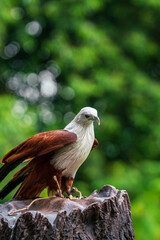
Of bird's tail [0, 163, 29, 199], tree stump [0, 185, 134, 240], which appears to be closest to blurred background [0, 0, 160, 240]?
bird's tail [0, 163, 29, 199]

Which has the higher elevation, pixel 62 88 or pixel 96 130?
pixel 62 88

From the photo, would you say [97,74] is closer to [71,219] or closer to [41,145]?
[41,145]

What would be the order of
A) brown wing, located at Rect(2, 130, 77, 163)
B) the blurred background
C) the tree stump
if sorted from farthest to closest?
the blurred background
brown wing, located at Rect(2, 130, 77, 163)
the tree stump

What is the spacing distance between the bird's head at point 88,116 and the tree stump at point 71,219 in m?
0.48

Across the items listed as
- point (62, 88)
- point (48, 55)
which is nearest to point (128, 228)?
point (62, 88)

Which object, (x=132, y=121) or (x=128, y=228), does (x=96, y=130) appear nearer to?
(x=132, y=121)

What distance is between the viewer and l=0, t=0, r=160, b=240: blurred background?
6879 millimetres

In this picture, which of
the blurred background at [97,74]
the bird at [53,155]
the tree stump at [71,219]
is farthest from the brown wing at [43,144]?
the blurred background at [97,74]

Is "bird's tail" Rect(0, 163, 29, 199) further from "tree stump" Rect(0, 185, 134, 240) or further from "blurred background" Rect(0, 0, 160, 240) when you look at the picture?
"blurred background" Rect(0, 0, 160, 240)

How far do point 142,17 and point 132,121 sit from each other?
2139 mm

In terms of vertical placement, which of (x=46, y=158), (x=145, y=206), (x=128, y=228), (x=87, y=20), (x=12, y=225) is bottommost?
(x=145, y=206)

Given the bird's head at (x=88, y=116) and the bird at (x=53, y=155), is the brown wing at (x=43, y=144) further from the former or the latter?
the bird's head at (x=88, y=116)

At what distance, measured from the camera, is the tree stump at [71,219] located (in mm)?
2162

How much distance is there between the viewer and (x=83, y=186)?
670cm
